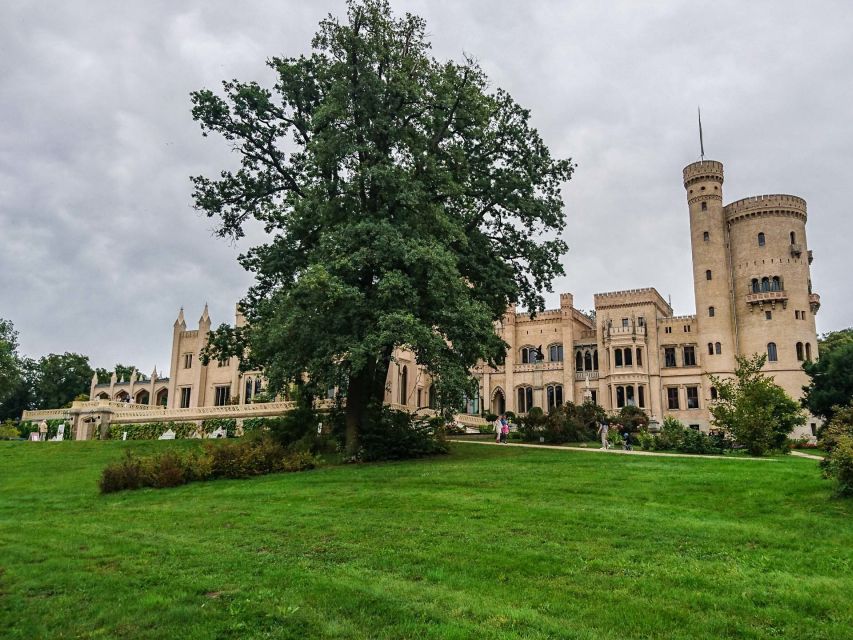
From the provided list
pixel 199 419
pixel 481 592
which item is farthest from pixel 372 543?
pixel 199 419

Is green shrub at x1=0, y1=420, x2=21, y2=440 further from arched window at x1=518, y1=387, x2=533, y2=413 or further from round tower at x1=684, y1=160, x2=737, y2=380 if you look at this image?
round tower at x1=684, y1=160, x2=737, y2=380

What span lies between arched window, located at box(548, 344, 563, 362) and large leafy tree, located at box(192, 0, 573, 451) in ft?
102

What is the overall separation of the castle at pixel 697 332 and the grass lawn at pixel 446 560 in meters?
34.2

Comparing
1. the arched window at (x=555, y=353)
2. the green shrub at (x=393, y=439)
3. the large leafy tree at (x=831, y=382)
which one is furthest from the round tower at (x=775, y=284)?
the green shrub at (x=393, y=439)

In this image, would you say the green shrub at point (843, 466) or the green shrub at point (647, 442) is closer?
the green shrub at point (843, 466)

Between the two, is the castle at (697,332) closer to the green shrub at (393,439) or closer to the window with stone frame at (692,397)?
the window with stone frame at (692,397)

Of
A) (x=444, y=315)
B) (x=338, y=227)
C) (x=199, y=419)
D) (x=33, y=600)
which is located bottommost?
(x=33, y=600)

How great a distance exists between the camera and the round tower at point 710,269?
171 feet

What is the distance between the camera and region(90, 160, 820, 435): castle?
167 ft

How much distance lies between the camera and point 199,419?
39688 millimetres

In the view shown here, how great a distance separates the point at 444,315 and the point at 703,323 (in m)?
37.8

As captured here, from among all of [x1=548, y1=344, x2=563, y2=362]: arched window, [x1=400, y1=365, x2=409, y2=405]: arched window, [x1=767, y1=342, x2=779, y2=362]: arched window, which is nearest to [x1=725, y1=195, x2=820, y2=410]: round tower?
[x1=767, y1=342, x2=779, y2=362]: arched window

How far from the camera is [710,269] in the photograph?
5284 cm

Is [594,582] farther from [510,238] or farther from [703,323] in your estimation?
[703,323]
